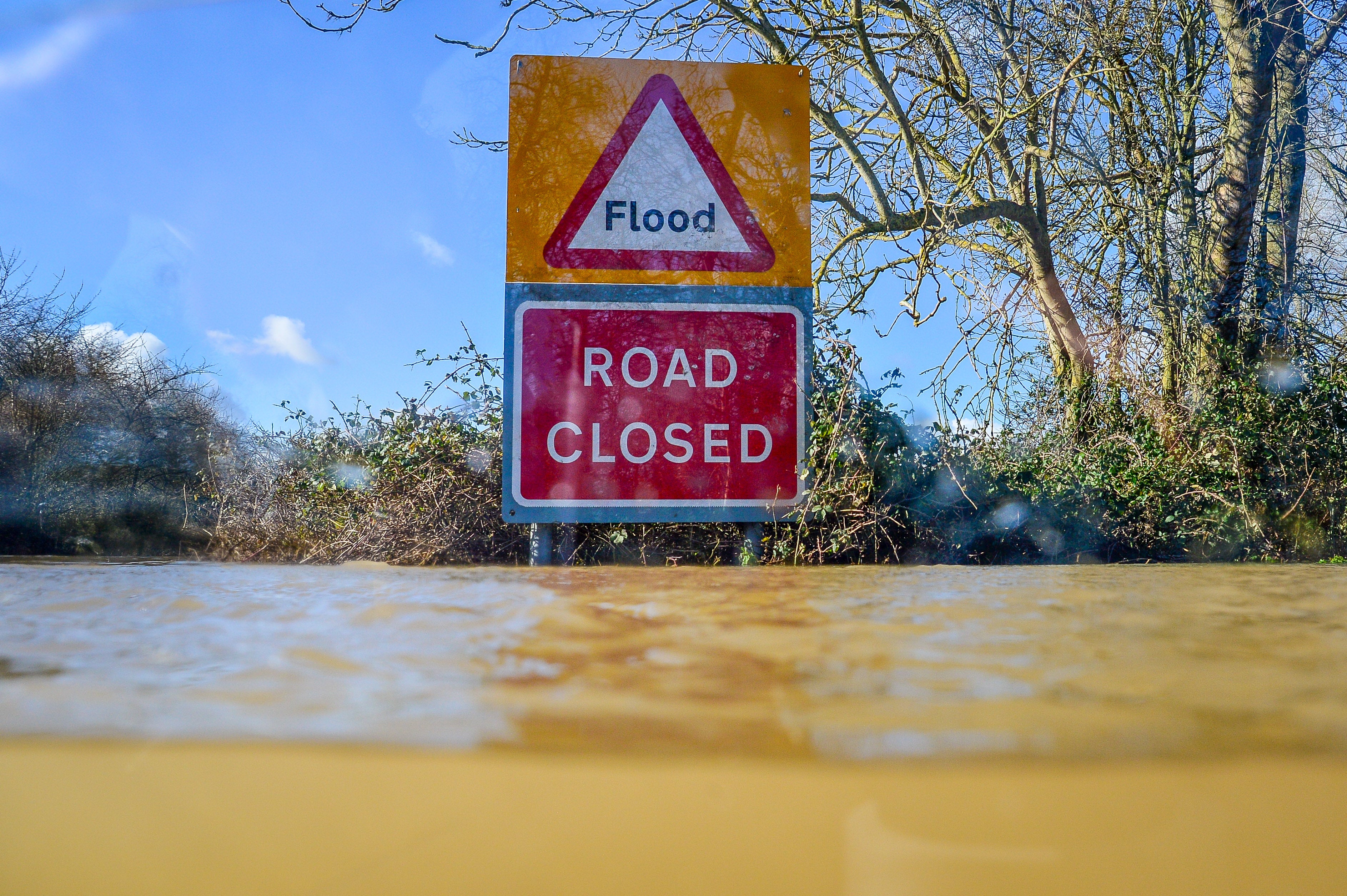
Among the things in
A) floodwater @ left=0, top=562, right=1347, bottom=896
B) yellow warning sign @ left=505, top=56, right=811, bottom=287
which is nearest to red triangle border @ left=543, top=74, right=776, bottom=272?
yellow warning sign @ left=505, top=56, right=811, bottom=287

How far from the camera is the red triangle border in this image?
8.13ft

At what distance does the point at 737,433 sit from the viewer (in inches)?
97.6

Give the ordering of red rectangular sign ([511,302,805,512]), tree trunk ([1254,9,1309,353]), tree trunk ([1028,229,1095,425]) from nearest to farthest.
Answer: red rectangular sign ([511,302,805,512]) < tree trunk ([1254,9,1309,353]) < tree trunk ([1028,229,1095,425])

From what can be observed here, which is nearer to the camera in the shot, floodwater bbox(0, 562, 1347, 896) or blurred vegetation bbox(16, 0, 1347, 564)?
floodwater bbox(0, 562, 1347, 896)

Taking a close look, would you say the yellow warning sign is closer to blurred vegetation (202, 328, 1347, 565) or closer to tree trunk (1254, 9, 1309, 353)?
blurred vegetation (202, 328, 1347, 565)

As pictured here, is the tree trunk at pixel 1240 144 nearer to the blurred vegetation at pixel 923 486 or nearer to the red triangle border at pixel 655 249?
the blurred vegetation at pixel 923 486

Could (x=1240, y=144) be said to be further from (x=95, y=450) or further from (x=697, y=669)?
(x=95, y=450)

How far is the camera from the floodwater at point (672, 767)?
258 millimetres

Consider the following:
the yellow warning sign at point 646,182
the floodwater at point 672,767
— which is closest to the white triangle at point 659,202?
the yellow warning sign at point 646,182

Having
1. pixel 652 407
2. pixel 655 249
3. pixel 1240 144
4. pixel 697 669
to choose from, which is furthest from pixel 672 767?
pixel 1240 144

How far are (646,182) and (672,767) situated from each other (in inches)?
93.0

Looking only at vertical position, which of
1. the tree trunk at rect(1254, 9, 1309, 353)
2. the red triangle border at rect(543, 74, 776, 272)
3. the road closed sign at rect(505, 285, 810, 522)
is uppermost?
the tree trunk at rect(1254, 9, 1309, 353)

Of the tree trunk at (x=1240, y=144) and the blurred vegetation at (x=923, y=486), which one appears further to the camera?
the tree trunk at (x=1240, y=144)

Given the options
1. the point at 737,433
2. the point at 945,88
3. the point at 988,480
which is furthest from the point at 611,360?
the point at 945,88
